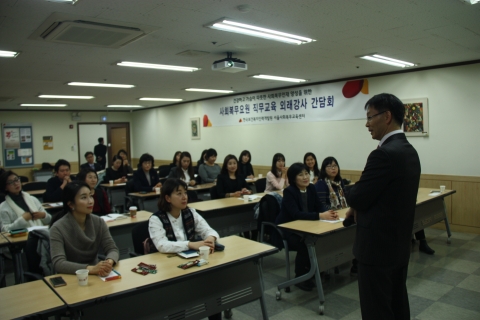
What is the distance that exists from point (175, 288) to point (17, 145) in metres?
11.8

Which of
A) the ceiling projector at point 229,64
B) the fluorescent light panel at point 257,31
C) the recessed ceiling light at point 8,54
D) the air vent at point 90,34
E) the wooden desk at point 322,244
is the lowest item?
the wooden desk at point 322,244

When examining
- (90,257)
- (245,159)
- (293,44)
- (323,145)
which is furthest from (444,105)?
(90,257)

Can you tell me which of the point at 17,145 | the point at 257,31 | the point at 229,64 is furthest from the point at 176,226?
the point at 17,145

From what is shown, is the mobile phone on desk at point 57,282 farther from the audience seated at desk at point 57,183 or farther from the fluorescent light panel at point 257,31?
the audience seated at desk at point 57,183

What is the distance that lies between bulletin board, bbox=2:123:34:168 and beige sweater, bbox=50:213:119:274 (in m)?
10.9

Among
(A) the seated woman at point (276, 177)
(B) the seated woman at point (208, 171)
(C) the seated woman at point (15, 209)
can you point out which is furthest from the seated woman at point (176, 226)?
(B) the seated woman at point (208, 171)

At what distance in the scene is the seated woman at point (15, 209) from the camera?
402cm

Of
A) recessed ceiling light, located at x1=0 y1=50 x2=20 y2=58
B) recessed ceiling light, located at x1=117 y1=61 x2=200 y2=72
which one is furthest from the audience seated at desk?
recessed ceiling light, located at x1=117 y1=61 x2=200 y2=72

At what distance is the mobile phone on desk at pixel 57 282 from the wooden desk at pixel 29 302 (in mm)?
39

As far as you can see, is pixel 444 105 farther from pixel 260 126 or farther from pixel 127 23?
pixel 127 23

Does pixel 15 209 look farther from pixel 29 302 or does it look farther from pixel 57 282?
pixel 29 302

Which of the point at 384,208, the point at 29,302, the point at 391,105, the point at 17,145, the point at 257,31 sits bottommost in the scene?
the point at 29,302

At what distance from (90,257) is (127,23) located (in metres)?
2.26

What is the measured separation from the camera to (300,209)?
407cm
